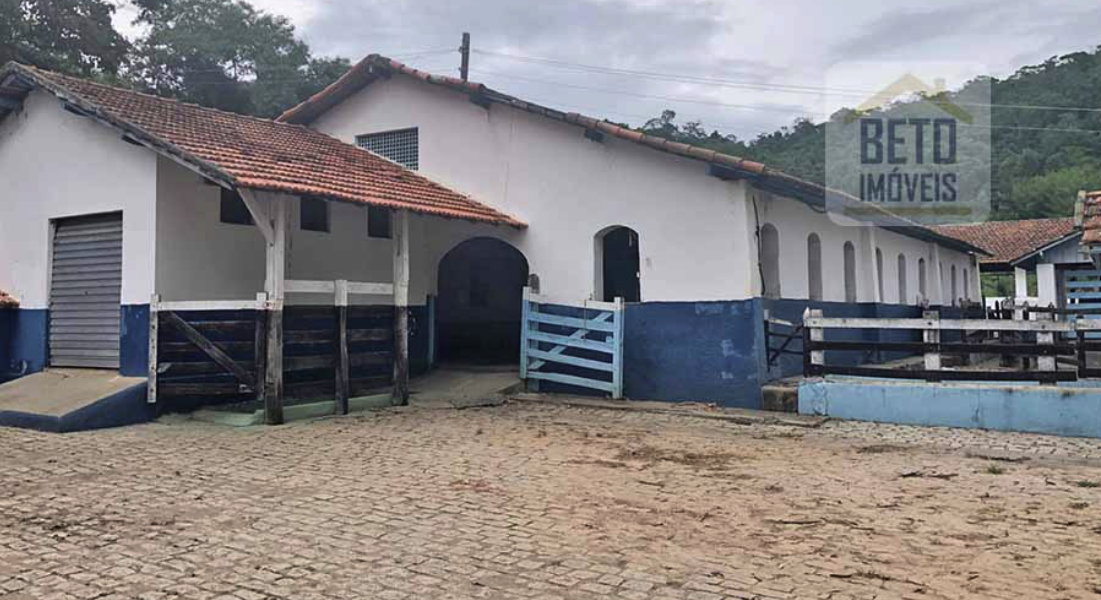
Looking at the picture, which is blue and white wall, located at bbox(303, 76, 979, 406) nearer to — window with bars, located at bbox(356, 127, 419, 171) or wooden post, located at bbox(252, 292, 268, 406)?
window with bars, located at bbox(356, 127, 419, 171)

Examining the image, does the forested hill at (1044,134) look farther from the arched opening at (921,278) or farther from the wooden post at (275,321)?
the wooden post at (275,321)

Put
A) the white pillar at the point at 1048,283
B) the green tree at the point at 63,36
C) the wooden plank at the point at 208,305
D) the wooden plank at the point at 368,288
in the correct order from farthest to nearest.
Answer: the green tree at the point at 63,36, the white pillar at the point at 1048,283, the wooden plank at the point at 368,288, the wooden plank at the point at 208,305

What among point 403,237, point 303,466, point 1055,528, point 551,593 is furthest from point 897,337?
point 551,593

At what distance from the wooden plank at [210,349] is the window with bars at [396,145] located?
535 cm

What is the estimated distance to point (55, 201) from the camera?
33.4 feet

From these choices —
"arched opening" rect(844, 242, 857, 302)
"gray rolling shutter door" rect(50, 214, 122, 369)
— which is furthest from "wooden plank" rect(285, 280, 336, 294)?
"arched opening" rect(844, 242, 857, 302)

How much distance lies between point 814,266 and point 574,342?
206 inches

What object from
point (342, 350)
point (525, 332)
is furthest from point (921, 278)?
point (342, 350)

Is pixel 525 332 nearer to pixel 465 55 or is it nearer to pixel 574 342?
pixel 574 342

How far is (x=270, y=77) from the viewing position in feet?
119

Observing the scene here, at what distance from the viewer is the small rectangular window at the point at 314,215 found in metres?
10.9

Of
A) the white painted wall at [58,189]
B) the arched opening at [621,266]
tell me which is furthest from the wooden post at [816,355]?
the white painted wall at [58,189]

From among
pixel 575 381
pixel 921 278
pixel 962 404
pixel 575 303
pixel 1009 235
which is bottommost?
pixel 962 404

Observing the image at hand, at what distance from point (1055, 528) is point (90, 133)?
434 inches
